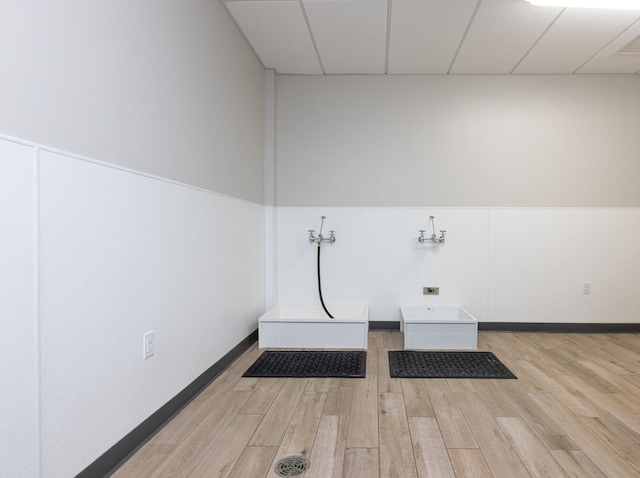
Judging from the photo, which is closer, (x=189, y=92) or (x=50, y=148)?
(x=50, y=148)

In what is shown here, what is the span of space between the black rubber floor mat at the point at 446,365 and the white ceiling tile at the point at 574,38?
2.30m

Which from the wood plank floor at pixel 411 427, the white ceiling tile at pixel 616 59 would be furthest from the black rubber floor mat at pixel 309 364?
the white ceiling tile at pixel 616 59

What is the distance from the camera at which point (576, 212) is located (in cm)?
375

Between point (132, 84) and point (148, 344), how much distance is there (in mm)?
1063

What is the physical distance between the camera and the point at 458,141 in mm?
3805

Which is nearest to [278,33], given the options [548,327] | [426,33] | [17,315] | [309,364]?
[426,33]

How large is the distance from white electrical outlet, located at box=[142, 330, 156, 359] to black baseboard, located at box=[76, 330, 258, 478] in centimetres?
28

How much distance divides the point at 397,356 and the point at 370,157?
5.76ft

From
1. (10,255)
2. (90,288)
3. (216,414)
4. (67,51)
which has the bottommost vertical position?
(216,414)

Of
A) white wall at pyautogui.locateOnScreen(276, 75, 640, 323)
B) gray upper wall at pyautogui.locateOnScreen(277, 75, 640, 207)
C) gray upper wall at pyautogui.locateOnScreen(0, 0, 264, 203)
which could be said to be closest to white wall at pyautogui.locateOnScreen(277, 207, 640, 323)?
white wall at pyautogui.locateOnScreen(276, 75, 640, 323)

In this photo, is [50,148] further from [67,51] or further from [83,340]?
[83,340]

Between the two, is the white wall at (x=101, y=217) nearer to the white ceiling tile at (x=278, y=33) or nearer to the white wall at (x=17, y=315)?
the white wall at (x=17, y=315)

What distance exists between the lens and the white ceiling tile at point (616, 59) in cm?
302

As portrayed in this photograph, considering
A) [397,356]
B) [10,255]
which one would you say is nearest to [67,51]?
[10,255]
